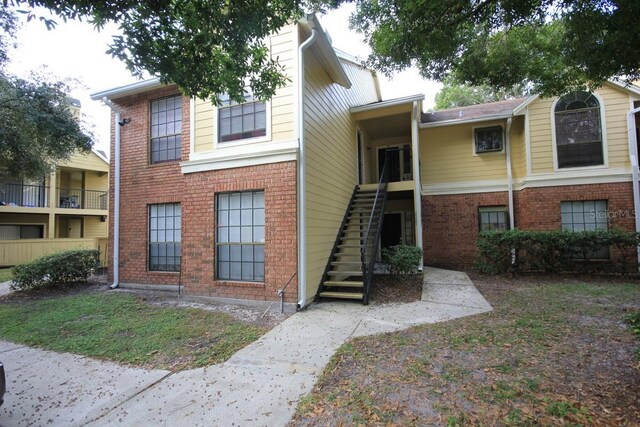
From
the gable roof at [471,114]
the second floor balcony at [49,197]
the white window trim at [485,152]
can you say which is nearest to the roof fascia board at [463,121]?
the gable roof at [471,114]

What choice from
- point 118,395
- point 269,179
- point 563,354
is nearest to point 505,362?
point 563,354

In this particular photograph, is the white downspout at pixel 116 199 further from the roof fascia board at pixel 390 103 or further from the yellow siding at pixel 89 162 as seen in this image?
the yellow siding at pixel 89 162

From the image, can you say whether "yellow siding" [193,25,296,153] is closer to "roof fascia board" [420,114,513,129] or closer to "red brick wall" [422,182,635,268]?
"roof fascia board" [420,114,513,129]

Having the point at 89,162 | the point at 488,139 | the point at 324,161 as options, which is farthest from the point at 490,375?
the point at 89,162

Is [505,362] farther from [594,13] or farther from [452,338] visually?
[594,13]

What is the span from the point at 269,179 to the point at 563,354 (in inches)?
212

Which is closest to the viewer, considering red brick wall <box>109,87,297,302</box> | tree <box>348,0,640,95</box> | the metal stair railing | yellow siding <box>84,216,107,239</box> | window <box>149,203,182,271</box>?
tree <box>348,0,640,95</box>

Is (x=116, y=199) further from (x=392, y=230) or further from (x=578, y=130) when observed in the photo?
(x=578, y=130)

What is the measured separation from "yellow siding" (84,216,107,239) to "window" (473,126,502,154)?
2236 centimetres

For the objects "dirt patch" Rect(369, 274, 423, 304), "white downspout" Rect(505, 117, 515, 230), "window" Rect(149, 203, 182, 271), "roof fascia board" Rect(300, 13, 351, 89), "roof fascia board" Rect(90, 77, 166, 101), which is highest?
"roof fascia board" Rect(300, 13, 351, 89)

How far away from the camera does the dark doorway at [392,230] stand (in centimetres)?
1326

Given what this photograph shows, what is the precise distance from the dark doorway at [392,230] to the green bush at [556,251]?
11.4 ft

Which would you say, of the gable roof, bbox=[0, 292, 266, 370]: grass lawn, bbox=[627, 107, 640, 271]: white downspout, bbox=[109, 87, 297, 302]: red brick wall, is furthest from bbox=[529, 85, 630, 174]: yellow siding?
bbox=[0, 292, 266, 370]: grass lawn

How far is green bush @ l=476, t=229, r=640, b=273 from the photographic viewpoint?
909cm
